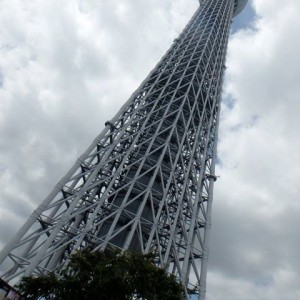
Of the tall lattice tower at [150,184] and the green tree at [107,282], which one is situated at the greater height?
the tall lattice tower at [150,184]

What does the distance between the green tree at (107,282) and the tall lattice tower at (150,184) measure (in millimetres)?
4823

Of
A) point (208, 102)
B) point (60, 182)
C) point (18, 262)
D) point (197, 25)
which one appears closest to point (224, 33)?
point (197, 25)

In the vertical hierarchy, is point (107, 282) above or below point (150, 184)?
below

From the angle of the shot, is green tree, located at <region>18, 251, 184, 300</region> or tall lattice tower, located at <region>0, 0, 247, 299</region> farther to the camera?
tall lattice tower, located at <region>0, 0, 247, 299</region>

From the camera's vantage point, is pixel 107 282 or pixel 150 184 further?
pixel 150 184

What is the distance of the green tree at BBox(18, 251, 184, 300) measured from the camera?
50.8 ft

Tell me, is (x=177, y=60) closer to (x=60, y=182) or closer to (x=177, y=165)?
(x=177, y=165)

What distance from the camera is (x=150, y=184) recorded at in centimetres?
2855

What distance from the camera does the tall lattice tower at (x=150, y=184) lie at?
25.2 metres

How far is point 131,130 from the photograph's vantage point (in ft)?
116

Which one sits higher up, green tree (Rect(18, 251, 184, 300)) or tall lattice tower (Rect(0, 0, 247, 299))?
tall lattice tower (Rect(0, 0, 247, 299))

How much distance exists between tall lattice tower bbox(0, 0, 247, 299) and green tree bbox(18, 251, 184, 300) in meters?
4.82

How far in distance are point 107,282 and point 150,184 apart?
1375cm

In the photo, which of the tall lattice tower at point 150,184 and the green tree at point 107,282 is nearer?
the green tree at point 107,282
